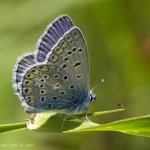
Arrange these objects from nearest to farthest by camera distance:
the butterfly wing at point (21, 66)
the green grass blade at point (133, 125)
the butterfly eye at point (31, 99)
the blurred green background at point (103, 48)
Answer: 1. the green grass blade at point (133, 125)
2. the butterfly wing at point (21, 66)
3. the butterfly eye at point (31, 99)
4. the blurred green background at point (103, 48)

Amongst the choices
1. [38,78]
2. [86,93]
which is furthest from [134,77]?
[38,78]

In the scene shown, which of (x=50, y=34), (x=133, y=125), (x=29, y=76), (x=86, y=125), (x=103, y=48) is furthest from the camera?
(x=103, y=48)

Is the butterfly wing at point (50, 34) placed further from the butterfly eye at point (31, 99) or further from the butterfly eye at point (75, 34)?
the butterfly eye at point (31, 99)

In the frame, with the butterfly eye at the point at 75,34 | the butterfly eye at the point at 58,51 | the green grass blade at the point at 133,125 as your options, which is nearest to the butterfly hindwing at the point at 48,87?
the butterfly eye at the point at 58,51

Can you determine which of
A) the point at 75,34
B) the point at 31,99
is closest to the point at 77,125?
the point at 31,99

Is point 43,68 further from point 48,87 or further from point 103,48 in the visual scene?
point 103,48

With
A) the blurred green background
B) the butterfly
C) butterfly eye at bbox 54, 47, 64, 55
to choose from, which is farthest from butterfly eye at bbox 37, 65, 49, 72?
the blurred green background
